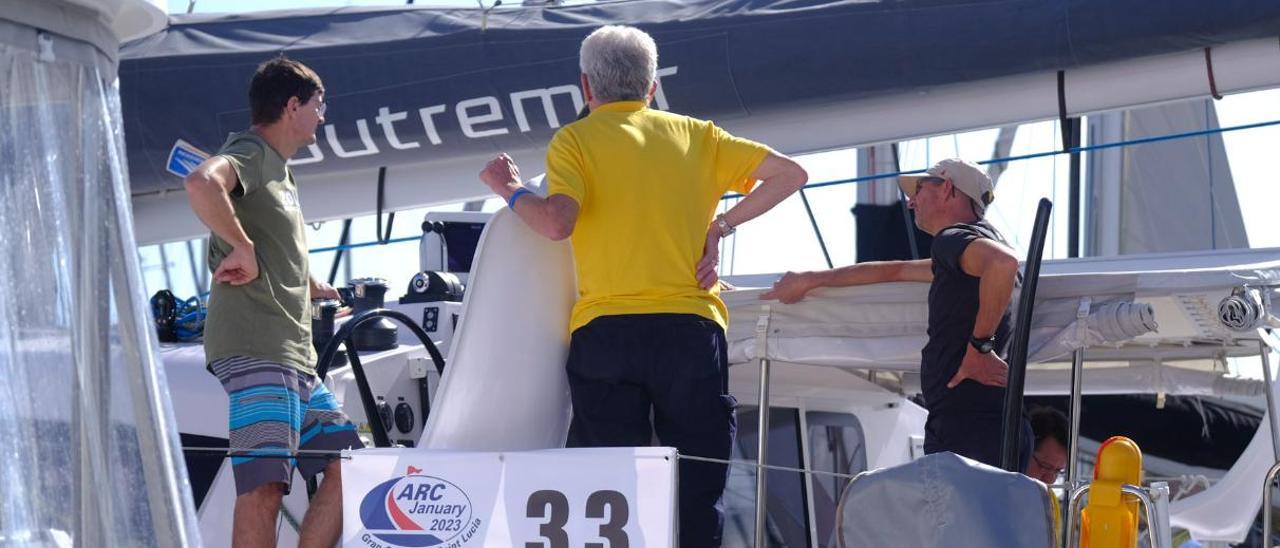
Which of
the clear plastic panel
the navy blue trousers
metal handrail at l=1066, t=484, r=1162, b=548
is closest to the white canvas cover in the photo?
the navy blue trousers

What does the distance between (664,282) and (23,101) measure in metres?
1.61

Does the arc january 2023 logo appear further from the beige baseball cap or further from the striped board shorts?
the beige baseball cap

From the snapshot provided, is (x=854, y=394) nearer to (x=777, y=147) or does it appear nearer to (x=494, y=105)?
(x=777, y=147)

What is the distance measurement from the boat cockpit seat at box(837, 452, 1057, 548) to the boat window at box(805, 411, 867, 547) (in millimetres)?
2158

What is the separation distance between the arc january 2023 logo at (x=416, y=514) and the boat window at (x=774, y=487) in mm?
1731

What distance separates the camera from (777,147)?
15.8ft

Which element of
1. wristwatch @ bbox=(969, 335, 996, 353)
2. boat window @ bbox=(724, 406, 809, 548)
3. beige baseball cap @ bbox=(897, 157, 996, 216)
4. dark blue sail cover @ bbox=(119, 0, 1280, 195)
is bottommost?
boat window @ bbox=(724, 406, 809, 548)

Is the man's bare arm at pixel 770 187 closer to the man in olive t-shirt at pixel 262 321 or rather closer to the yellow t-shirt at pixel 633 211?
the yellow t-shirt at pixel 633 211

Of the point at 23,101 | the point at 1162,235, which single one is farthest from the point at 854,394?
the point at 1162,235

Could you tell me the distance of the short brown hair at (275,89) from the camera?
349 cm

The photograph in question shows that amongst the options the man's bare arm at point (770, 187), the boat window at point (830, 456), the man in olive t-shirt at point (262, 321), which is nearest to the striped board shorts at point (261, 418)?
the man in olive t-shirt at point (262, 321)

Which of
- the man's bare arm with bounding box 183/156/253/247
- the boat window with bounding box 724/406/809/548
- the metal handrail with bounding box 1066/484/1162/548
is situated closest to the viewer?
the metal handrail with bounding box 1066/484/1162/548

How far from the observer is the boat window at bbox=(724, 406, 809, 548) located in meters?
4.79

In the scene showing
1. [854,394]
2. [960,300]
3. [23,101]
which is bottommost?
[854,394]
